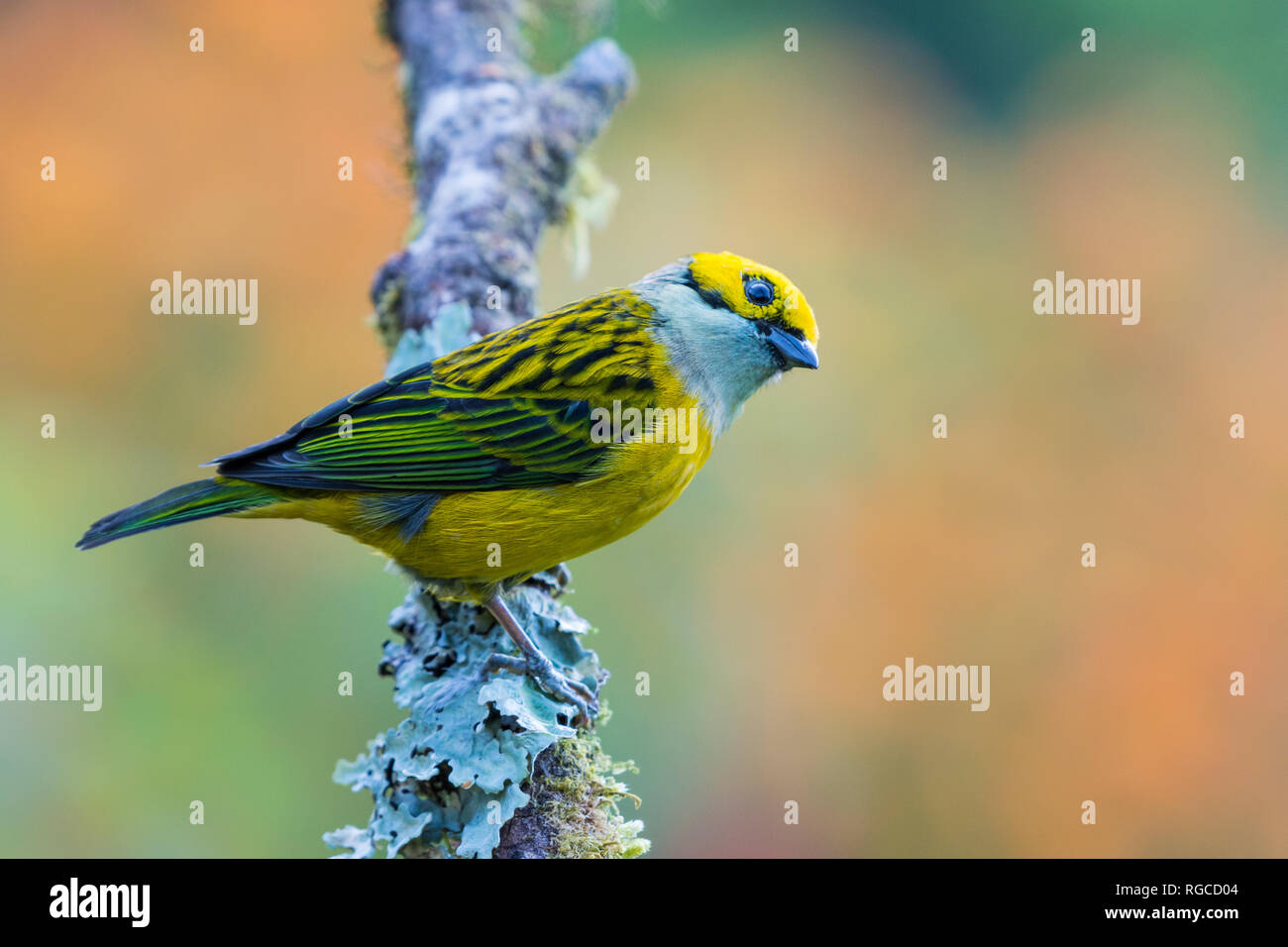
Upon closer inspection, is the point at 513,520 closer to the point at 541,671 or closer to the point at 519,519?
the point at 519,519

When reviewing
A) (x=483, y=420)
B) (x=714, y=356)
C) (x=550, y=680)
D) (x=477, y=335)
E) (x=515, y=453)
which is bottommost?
(x=550, y=680)

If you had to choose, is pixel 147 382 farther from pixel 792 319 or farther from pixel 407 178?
pixel 792 319

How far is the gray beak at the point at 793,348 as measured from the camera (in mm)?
3506

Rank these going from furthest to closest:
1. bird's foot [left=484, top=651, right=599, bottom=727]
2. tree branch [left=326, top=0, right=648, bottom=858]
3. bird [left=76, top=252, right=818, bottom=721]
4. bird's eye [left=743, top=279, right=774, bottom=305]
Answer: bird's eye [left=743, top=279, right=774, bottom=305], bird [left=76, top=252, right=818, bottom=721], bird's foot [left=484, top=651, right=599, bottom=727], tree branch [left=326, top=0, right=648, bottom=858]

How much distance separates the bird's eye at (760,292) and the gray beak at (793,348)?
9 cm

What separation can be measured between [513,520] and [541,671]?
45 centimetres

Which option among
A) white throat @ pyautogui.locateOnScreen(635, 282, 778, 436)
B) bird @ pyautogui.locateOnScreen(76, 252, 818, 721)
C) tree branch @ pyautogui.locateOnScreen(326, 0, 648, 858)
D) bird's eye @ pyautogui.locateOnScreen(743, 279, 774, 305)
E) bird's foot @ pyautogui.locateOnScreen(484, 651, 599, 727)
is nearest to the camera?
tree branch @ pyautogui.locateOnScreen(326, 0, 648, 858)

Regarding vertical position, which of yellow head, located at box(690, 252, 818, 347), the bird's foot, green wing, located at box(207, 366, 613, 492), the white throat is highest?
yellow head, located at box(690, 252, 818, 347)

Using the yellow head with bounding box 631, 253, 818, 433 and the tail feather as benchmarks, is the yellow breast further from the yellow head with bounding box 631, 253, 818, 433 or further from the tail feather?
the yellow head with bounding box 631, 253, 818, 433

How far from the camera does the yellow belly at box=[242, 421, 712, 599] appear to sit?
Result: 3162 mm

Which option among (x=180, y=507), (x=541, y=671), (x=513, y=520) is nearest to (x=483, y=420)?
(x=513, y=520)

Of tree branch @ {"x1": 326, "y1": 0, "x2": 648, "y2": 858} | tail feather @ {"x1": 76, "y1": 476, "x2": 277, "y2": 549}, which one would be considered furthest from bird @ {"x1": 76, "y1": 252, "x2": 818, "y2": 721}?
tree branch @ {"x1": 326, "y1": 0, "x2": 648, "y2": 858}

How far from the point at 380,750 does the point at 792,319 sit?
1851 mm

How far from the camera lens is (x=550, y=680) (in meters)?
3.07
